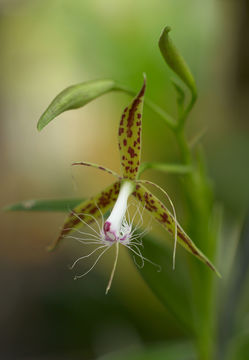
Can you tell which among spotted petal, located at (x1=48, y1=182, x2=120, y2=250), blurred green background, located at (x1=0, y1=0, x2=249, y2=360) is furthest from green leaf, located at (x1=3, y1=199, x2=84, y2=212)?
blurred green background, located at (x1=0, y1=0, x2=249, y2=360)

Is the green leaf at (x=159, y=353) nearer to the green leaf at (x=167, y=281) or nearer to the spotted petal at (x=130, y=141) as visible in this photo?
the green leaf at (x=167, y=281)

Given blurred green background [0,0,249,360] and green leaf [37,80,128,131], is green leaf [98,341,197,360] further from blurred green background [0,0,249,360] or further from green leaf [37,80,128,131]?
green leaf [37,80,128,131]

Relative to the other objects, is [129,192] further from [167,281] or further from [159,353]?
[159,353]

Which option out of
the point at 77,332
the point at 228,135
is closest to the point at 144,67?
the point at 228,135

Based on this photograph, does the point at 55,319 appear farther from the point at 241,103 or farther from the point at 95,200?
the point at 241,103

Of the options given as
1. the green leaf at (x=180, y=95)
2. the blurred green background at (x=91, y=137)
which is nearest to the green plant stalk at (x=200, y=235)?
the green leaf at (x=180, y=95)

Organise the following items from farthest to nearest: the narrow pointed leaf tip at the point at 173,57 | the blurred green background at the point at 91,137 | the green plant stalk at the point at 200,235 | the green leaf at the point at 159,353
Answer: the blurred green background at the point at 91,137 → the green leaf at the point at 159,353 → the green plant stalk at the point at 200,235 → the narrow pointed leaf tip at the point at 173,57
